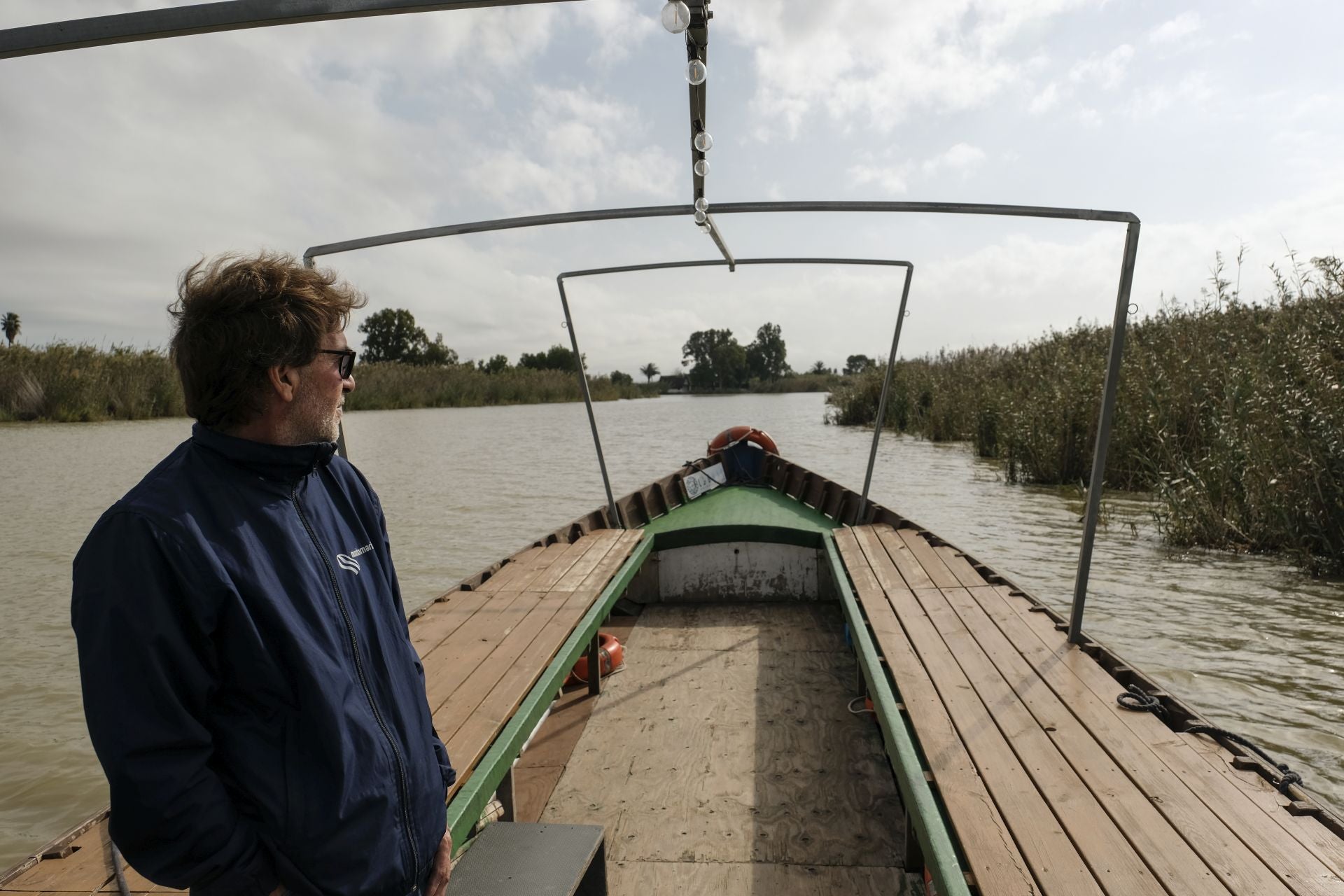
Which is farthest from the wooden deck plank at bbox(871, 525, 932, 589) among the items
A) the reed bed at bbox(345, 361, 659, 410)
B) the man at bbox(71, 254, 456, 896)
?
the reed bed at bbox(345, 361, 659, 410)

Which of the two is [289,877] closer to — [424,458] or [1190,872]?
[1190,872]

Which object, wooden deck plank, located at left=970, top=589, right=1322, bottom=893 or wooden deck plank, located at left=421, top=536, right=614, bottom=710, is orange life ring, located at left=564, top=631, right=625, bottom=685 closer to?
wooden deck plank, located at left=421, top=536, right=614, bottom=710

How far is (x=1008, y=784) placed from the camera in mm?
2129

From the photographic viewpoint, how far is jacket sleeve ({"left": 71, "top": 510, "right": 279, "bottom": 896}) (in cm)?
106

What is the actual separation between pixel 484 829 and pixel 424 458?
17619 millimetres

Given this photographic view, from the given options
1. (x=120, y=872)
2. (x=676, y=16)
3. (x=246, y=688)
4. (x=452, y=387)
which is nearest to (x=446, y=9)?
(x=676, y=16)

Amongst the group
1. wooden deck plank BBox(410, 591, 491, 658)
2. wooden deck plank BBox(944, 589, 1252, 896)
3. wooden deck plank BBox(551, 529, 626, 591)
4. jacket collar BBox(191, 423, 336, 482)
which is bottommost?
wooden deck plank BBox(410, 591, 491, 658)

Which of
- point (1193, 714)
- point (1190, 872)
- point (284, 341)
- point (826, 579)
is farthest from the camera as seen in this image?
point (826, 579)

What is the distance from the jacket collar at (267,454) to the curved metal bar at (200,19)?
0.80m

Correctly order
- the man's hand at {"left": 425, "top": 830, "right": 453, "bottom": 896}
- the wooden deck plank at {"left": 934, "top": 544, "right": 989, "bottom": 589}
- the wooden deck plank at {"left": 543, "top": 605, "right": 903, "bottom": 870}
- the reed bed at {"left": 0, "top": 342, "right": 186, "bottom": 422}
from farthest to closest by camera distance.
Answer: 1. the reed bed at {"left": 0, "top": 342, "right": 186, "bottom": 422}
2. the wooden deck plank at {"left": 934, "top": 544, "right": 989, "bottom": 589}
3. the wooden deck plank at {"left": 543, "top": 605, "right": 903, "bottom": 870}
4. the man's hand at {"left": 425, "top": 830, "right": 453, "bottom": 896}

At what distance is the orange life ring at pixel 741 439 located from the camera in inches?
326

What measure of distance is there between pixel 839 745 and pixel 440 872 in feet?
7.86

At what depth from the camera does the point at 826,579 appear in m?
5.65

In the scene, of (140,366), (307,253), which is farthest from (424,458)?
(307,253)
